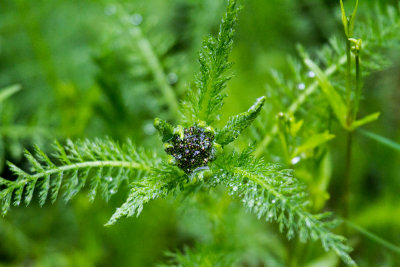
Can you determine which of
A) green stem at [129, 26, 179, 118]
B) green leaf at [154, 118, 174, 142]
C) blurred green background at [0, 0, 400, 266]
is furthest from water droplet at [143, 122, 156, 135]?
green leaf at [154, 118, 174, 142]

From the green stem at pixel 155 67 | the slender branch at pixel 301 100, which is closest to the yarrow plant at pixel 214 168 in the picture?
the slender branch at pixel 301 100

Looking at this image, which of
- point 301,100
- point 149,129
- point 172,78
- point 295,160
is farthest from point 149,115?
point 295,160

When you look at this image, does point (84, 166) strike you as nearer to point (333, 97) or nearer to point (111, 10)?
point (333, 97)

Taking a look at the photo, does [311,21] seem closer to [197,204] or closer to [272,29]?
[272,29]

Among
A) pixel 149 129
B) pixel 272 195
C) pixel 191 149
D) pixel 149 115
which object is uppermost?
pixel 149 115

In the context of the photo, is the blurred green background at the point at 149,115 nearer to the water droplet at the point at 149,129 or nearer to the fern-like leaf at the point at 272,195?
the water droplet at the point at 149,129

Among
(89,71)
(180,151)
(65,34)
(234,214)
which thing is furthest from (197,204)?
(65,34)
